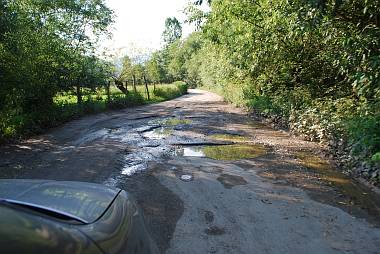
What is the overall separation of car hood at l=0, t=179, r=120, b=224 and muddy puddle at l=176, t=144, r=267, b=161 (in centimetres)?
655

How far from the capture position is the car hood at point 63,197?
210 cm

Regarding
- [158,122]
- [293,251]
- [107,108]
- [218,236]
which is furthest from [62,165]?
[107,108]

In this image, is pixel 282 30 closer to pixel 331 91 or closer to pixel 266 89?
pixel 331 91

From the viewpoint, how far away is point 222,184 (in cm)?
692

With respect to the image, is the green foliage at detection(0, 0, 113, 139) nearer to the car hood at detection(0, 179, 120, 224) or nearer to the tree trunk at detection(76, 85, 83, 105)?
the tree trunk at detection(76, 85, 83, 105)

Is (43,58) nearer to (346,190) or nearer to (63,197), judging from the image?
(346,190)

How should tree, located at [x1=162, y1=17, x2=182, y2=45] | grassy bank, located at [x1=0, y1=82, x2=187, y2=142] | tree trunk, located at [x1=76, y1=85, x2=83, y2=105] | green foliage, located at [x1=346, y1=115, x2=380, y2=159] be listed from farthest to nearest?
tree, located at [x1=162, y1=17, x2=182, y2=45] < tree trunk, located at [x1=76, y1=85, x2=83, y2=105] < grassy bank, located at [x1=0, y1=82, x2=187, y2=142] < green foliage, located at [x1=346, y1=115, x2=380, y2=159]

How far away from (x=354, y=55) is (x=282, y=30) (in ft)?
15.8

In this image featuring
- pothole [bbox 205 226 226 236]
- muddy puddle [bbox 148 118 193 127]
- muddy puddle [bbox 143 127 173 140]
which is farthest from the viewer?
muddy puddle [bbox 148 118 193 127]

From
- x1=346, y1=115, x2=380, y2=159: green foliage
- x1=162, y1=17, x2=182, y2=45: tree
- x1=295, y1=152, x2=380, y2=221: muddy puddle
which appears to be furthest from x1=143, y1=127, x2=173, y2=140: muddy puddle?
x1=162, y1=17, x2=182, y2=45: tree

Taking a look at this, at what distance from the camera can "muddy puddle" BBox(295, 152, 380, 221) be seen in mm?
5777

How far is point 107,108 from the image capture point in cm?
2194

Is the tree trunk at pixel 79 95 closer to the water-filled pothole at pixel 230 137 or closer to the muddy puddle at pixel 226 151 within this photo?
the water-filled pothole at pixel 230 137

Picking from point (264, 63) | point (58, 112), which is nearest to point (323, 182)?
point (264, 63)
